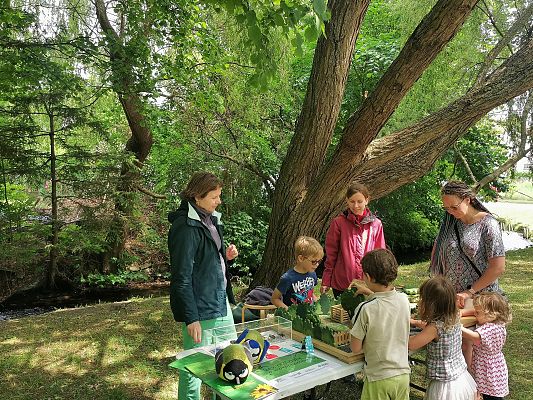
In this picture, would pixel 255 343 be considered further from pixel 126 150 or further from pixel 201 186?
pixel 126 150

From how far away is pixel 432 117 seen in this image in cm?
419

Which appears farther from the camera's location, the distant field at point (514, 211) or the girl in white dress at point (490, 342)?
the distant field at point (514, 211)

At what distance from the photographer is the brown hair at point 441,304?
246cm

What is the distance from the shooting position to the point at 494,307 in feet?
9.09

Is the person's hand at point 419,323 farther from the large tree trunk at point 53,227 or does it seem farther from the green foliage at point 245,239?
the green foliage at point 245,239

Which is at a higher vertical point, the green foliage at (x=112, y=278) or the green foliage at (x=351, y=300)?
the green foliage at (x=351, y=300)

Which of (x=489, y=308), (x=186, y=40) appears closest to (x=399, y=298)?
(x=489, y=308)

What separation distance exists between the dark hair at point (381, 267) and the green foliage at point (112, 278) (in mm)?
8310

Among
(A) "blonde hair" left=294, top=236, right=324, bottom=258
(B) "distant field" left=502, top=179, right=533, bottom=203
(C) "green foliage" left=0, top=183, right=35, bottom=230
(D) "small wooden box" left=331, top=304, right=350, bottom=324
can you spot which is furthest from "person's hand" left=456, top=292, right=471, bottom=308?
(B) "distant field" left=502, top=179, right=533, bottom=203

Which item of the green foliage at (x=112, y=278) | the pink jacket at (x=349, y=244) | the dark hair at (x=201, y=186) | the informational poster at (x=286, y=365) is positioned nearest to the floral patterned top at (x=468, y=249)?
the pink jacket at (x=349, y=244)

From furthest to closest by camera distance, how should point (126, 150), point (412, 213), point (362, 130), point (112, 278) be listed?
point (412, 213)
point (112, 278)
point (126, 150)
point (362, 130)

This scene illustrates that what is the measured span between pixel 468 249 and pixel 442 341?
A: 748mm

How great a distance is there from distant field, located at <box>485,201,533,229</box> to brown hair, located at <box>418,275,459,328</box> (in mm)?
17148

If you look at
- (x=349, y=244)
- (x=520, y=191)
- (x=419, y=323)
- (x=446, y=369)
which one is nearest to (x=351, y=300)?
(x=419, y=323)
